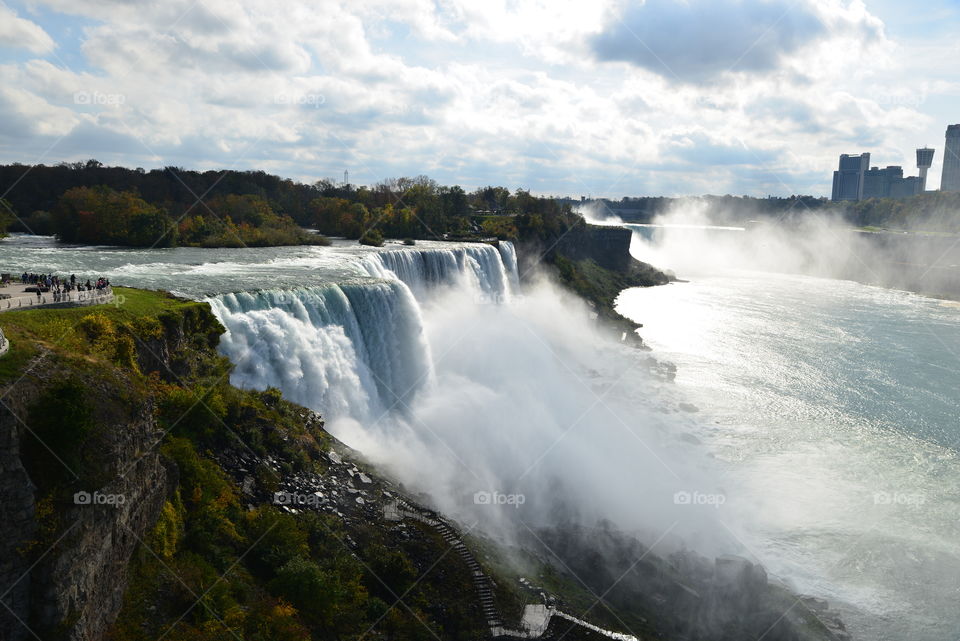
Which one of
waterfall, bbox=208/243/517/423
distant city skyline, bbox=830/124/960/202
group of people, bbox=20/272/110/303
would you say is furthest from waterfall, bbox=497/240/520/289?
distant city skyline, bbox=830/124/960/202

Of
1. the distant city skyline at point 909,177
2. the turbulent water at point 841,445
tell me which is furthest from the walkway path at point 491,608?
the distant city skyline at point 909,177

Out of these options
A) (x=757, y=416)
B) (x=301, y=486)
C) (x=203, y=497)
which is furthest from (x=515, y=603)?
(x=757, y=416)

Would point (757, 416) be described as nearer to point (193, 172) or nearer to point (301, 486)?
point (301, 486)

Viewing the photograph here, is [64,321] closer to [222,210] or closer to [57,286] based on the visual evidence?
[57,286]

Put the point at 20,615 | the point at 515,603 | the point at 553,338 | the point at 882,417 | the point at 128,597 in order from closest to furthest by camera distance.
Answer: the point at 20,615 < the point at 128,597 < the point at 515,603 < the point at 882,417 < the point at 553,338

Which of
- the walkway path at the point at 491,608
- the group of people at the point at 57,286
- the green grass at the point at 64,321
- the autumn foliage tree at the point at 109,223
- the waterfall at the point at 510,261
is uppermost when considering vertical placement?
the autumn foliage tree at the point at 109,223

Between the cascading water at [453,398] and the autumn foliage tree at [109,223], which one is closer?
the cascading water at [453,398]

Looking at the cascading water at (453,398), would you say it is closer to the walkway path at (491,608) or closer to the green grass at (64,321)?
the green grass at (64,321)
